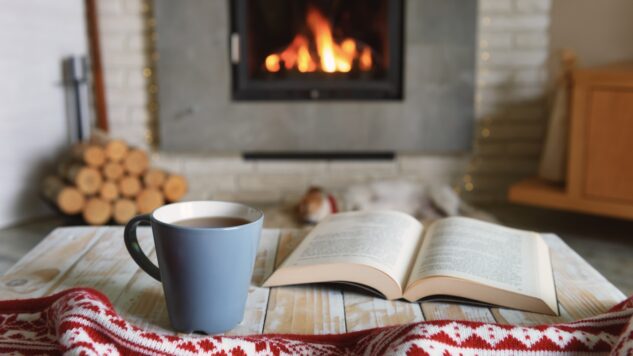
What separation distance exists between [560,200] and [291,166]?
1001 mm

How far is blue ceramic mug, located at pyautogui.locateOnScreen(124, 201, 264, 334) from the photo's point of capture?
2.15 ft

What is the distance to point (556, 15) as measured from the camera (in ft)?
8.80

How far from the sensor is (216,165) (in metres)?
2.76

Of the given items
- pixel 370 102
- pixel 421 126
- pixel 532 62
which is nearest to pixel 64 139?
pixel 370 102

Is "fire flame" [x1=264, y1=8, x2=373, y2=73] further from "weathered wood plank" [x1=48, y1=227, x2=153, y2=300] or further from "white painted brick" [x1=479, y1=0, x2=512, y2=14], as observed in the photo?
"weathered wood plank" [x1=48, y1=227, x2=153, y2=300]

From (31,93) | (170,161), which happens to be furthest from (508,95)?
(31,93)

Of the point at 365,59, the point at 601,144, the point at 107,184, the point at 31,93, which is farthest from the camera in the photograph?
the point at 365,59

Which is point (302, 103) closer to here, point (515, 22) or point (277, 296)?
point (515, 22)

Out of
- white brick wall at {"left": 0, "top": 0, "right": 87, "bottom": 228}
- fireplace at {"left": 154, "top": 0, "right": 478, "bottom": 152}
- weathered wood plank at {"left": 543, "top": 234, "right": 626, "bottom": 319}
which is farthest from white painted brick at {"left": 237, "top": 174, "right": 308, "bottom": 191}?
weathered wood plank at {"left": 543, "top": 234, "right": 626, "bottom": 319}

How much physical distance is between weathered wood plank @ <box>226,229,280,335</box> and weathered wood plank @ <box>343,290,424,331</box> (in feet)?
0.30

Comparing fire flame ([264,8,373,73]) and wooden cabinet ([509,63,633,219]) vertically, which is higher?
fire flame ([264,8,373,73])

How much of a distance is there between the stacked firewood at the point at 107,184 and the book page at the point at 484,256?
159cm

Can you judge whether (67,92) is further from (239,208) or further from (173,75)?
(239,208)

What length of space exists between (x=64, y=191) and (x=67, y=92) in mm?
542
